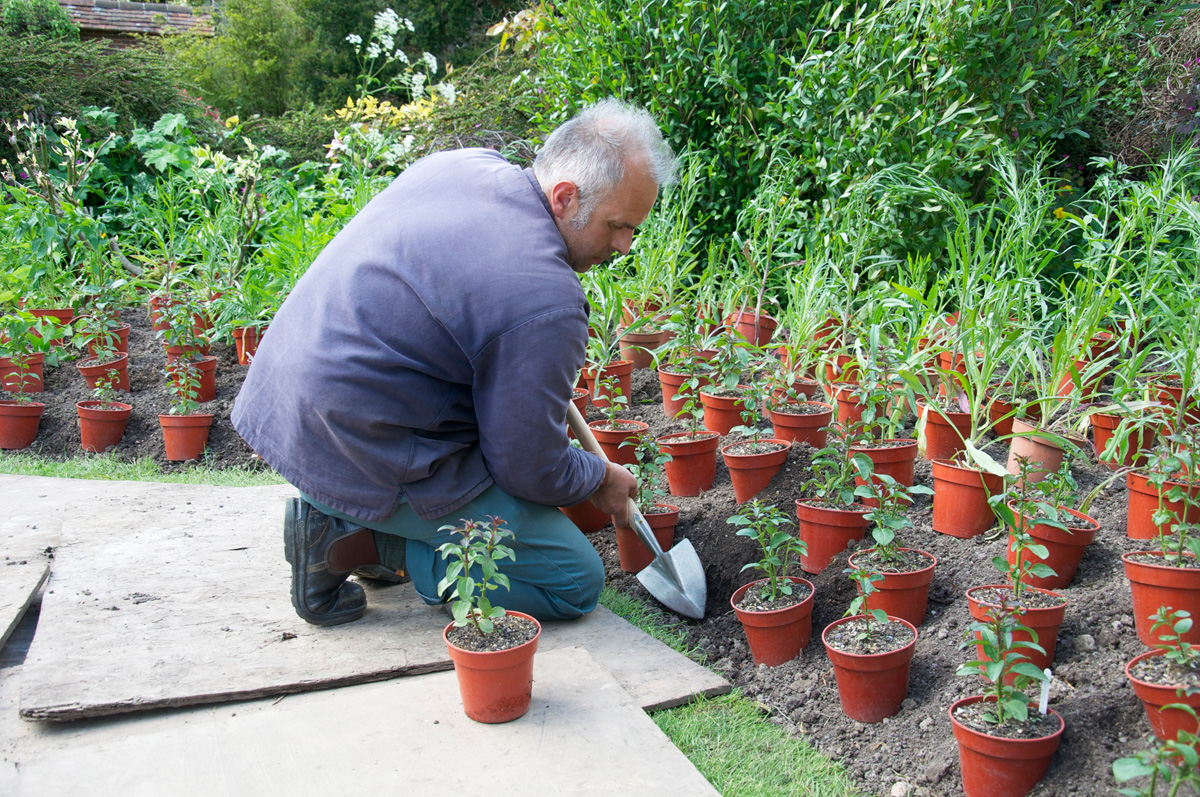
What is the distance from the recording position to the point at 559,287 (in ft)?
6.88

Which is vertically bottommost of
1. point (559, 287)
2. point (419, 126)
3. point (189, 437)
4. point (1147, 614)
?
point (189, 437)

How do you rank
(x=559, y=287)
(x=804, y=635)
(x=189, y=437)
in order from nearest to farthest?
(x=559, y=287) < (x=804, y=635) < (x=189, y=437)

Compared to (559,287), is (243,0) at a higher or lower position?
higher

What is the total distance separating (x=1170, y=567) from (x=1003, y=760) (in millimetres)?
613

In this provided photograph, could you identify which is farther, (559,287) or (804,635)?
(804,635)

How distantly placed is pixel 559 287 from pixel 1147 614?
1521mm

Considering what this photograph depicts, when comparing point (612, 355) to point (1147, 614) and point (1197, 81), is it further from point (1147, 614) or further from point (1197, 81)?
point (1197, 81)

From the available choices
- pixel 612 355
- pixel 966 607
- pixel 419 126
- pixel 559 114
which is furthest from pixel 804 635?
pixel 419 126

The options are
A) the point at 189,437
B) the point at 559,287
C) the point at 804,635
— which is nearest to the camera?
the point at 559,287

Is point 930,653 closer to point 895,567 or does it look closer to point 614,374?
point 895,567

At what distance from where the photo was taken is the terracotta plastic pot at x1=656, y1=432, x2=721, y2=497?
3.10 metres

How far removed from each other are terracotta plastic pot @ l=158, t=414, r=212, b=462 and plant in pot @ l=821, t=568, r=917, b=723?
3.21m

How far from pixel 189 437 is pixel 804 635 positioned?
3.11m

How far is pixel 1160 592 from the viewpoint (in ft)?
5.98
